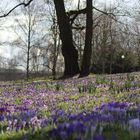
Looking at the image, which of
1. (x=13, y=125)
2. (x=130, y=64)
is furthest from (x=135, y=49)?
(x=13, y=125)

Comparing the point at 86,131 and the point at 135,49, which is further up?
the point at 135,49

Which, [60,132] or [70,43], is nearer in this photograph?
[60,132]

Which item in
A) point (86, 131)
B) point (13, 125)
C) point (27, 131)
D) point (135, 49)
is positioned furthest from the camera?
point (135, 49)

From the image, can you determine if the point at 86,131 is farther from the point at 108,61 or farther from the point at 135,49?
the point at 135,49

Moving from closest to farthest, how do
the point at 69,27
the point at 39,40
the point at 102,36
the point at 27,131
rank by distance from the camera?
1. the point at 27,131
2. the point at 69,27
3. the point at 39,40
4. the point at 102,36

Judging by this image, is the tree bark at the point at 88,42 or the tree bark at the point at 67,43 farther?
the tree bark at the point at 67,43

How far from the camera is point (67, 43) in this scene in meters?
26.9

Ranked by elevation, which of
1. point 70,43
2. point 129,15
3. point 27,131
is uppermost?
point 129,15

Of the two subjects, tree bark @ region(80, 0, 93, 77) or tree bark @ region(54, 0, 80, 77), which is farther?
tree bark @ region(54, 0, 80, 77)

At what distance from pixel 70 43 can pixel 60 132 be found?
23.4m

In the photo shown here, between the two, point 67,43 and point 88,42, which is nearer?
point 88,42

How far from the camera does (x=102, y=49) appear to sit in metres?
66.1

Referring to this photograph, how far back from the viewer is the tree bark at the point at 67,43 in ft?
87.2

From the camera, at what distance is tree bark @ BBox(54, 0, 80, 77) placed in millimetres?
26594
